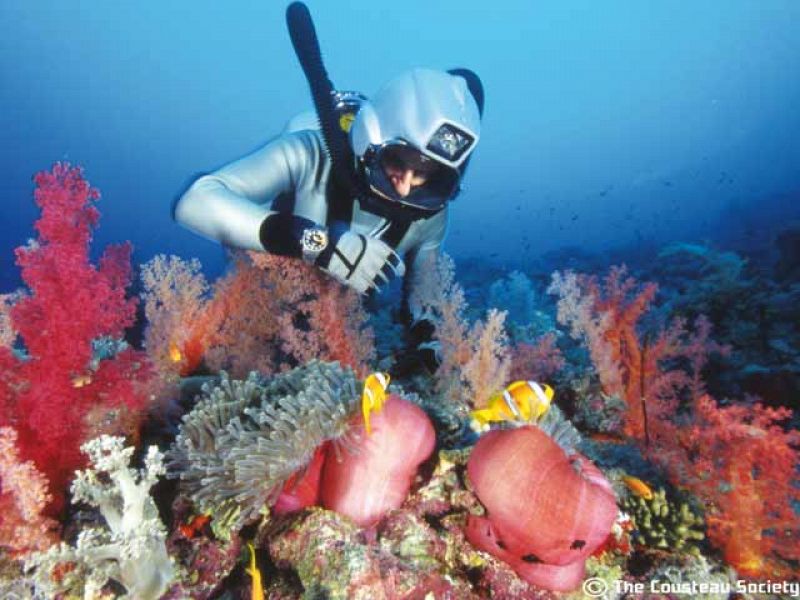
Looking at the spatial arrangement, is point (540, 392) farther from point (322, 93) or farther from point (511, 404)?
point (322, 93)

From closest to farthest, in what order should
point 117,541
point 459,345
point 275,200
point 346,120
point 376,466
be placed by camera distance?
point 117,541 < point 376,466 < point 459,345 < point 346,120 < point 275,200

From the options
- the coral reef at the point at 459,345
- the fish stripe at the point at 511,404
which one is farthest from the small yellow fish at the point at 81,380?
the coral reef at the point at 459,345

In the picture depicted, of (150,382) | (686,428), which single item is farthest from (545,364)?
(150,382)

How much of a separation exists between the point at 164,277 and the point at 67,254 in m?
1.69

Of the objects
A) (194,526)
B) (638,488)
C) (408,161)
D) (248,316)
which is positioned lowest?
(194,526)

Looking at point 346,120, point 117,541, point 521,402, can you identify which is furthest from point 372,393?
point 346,120

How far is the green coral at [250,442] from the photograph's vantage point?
6.11 feet

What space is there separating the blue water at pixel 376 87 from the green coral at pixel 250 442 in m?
77.3

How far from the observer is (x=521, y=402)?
2.02 m

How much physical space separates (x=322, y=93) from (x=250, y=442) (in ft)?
8.13

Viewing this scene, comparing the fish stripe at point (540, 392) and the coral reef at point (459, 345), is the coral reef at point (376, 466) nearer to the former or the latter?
the fish stripe at point (540, 392)

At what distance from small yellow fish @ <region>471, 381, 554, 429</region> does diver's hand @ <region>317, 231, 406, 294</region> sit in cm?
113

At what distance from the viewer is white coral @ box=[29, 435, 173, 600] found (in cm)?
163

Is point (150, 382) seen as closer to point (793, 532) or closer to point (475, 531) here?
point (475, 531)
